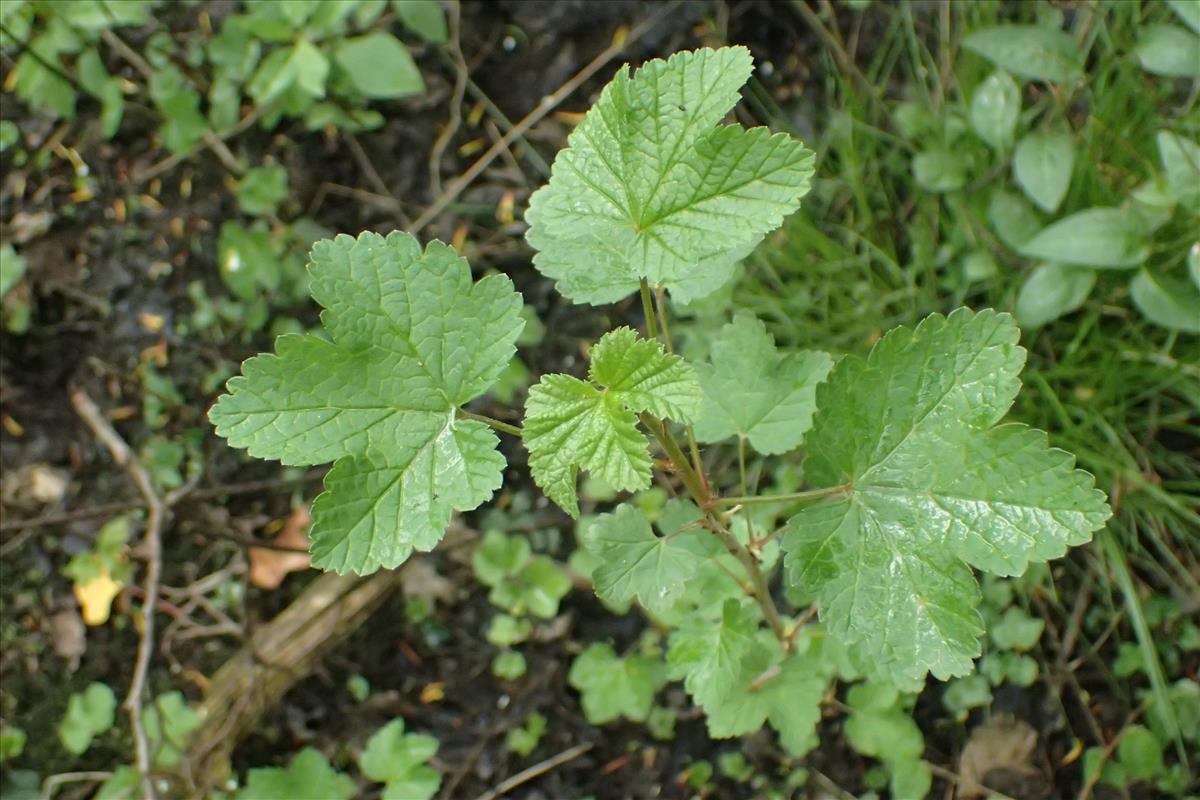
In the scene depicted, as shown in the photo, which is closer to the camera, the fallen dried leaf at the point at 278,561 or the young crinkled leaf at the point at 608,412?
the young crinkled leaf at the point at 608,412

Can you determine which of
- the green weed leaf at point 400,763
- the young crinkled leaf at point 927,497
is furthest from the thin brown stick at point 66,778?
the young crinkled leaf at point 927,497

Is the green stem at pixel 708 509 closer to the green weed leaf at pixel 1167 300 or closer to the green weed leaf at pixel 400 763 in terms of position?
the green weed leaf at pixel 400 763

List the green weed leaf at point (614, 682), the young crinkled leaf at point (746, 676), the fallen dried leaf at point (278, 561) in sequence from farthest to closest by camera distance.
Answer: the fallen dried leaf at point (278, 561) → the green weed leaf at point (614, 682) → the young crinkled leaf at point (746, 676)

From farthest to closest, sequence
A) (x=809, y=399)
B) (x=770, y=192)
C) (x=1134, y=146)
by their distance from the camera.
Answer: (x=1134, y=146)
(x=809, y=399)
(x=770, y=192)

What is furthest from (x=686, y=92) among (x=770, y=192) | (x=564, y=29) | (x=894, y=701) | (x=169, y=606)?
(x=169, y=606)

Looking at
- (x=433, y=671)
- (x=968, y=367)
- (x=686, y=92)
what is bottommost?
(x=433, y=671)

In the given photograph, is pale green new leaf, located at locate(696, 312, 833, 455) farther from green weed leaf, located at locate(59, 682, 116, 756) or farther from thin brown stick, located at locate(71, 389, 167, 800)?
green weed leaf, located at locate(59, 682, 116, 756)

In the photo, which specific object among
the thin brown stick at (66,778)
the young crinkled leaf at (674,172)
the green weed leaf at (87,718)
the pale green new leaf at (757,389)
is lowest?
the thin brown stick at (66,778)

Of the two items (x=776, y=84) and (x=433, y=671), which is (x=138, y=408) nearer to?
(x=433, y=671)
